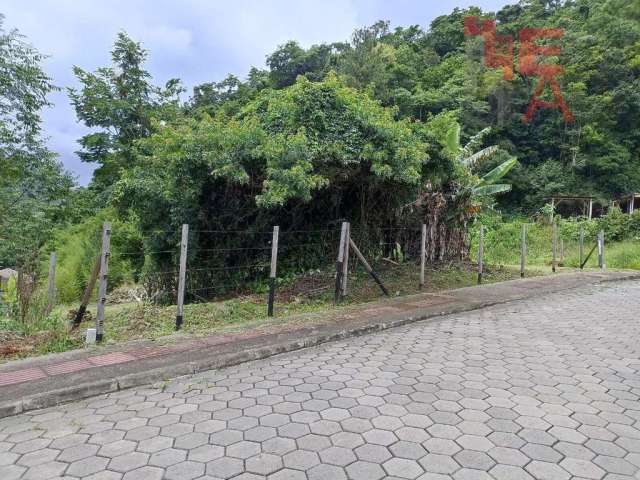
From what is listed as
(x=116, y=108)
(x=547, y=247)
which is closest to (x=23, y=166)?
(x=116, y=108)

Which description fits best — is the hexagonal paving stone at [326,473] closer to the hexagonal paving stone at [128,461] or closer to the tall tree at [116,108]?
the hexagonal paving stone at [128,461]

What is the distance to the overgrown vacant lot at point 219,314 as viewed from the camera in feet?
15.9

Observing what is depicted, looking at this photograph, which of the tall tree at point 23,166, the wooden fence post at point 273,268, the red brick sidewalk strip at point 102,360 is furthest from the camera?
the tall tree at point 23,166

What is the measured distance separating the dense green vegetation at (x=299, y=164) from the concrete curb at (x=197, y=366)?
2322mm

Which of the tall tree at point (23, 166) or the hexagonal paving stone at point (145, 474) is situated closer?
the hexagonal paving stone at point (145, 474)

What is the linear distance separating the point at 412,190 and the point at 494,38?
117 ft

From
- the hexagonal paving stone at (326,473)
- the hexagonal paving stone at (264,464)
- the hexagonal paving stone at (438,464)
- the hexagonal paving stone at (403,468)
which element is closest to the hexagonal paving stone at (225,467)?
the hexagonal paving stone at (264,464)

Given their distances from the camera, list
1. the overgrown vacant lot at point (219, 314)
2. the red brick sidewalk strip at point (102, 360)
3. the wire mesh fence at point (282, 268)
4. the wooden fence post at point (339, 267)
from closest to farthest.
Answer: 1. the red brick sidewalk strip at point (102, 360)
2. the overgrown vacant lot at point (219, 314)
3. the wooden fence post at point (339, 267)
4. the wire mesh fence at point (282, 268)

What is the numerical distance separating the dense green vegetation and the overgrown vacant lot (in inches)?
28.3

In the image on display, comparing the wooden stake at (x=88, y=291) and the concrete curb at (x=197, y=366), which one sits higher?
the wooden stake at (x=88, y=291)

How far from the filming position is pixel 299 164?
22.4ft

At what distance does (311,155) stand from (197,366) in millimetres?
4008

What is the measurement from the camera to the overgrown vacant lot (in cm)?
484

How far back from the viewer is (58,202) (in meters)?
16.3
